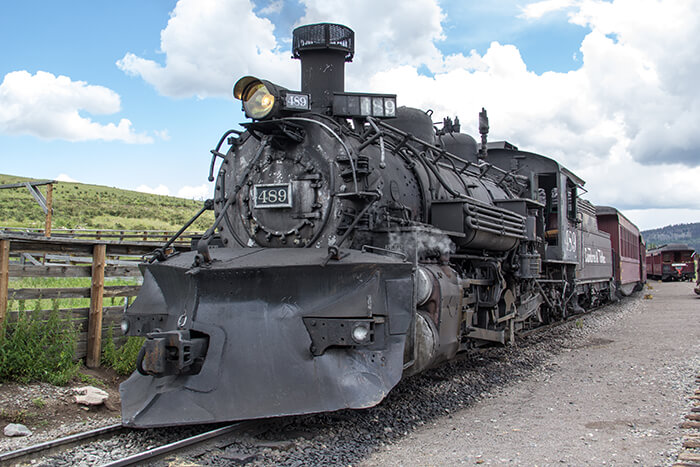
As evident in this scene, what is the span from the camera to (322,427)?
4645mm

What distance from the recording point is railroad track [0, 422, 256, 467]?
3.75 meters

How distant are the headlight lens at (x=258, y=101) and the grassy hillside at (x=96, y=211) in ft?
114

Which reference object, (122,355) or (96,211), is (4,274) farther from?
(96,211)

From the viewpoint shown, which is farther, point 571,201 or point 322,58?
point 571,201

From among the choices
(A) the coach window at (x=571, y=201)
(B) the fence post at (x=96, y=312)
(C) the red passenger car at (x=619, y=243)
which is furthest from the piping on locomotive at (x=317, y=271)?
(C) the red passenger car at (x=619, y=243)

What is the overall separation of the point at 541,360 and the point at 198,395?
18.8 ft

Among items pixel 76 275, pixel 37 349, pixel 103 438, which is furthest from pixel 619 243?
pixel 103 438

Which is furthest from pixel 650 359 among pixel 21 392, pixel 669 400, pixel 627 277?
pixel 627 277

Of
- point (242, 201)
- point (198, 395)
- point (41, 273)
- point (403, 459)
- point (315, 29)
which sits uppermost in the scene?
point (315, 29)

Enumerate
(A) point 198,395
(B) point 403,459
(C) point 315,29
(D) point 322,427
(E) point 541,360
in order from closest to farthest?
(B) point 403,459 < (A) point 198,395 < (D) point 322,427 < (C) point 315,29 < (E) point 541,360

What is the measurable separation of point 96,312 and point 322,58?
13.1 feet

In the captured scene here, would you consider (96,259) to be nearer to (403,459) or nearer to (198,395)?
(198,395)

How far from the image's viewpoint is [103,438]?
173 inches

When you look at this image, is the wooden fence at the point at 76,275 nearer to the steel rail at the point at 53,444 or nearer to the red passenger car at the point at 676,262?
the steel rail at the point at 53,444
